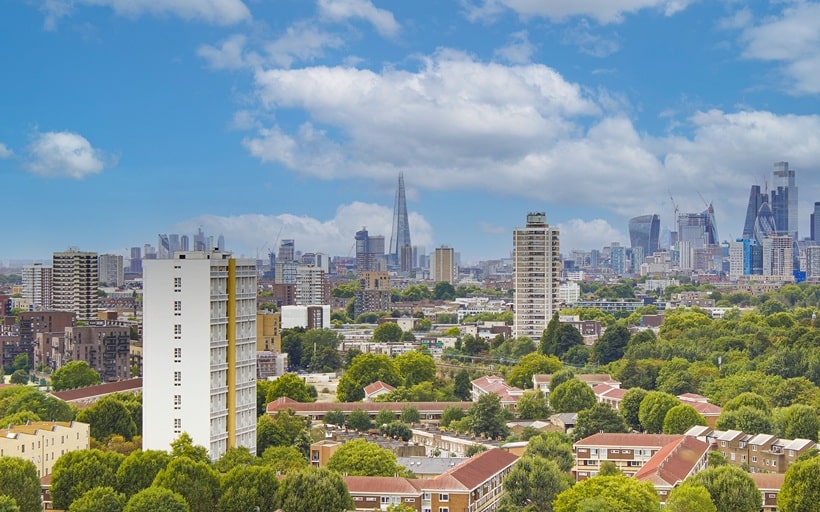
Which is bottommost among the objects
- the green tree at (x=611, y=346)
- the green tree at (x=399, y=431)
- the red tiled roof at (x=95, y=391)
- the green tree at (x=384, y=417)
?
the green tree at (x=399, y=431)

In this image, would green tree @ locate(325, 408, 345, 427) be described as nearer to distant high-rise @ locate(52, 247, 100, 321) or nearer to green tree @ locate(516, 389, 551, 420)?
green tree @ locate(516, 389, 551, 420)

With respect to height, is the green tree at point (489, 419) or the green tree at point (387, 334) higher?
Answer: the green tree at point (387, 334)

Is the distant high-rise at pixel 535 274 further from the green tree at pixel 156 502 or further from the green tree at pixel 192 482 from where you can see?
the green tree at pixel 156 502

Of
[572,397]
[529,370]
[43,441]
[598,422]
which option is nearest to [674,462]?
[598,422]

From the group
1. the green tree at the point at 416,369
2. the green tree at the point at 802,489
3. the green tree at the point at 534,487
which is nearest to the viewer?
the green tree at the point at 802,489

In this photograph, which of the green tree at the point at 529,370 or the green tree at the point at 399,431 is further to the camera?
the green tree at the point at 529,370

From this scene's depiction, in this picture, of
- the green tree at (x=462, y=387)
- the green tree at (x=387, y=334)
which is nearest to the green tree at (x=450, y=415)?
the green tree at (x=462, y=387)

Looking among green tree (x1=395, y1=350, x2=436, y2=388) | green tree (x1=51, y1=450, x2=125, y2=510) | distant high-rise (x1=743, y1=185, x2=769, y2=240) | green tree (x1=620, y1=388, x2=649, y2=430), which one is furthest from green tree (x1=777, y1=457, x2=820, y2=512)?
distant high-rise (x1=743, y1=185, x2=769, y2=240)

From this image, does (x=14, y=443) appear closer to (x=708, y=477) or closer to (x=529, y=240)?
(x=708, y=477)
